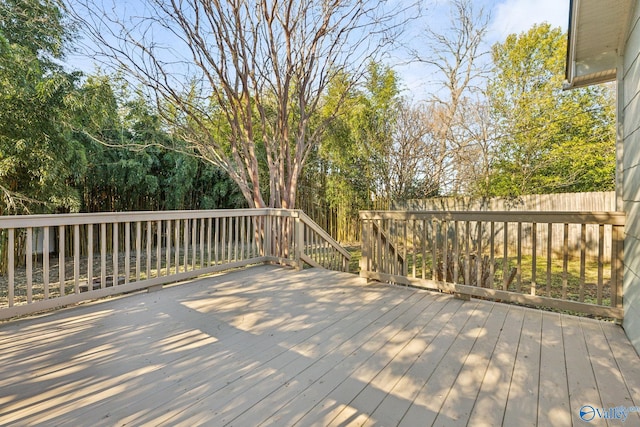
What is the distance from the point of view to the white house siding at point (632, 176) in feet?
6.61

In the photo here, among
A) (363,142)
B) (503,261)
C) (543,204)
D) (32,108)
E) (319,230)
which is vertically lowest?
(503,261)

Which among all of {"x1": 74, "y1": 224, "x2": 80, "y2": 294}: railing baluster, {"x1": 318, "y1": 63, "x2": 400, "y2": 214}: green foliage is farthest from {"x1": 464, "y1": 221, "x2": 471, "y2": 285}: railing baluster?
{"x1": 318, "y1": 63, "x2": 400, "y2": 214}: green foliage

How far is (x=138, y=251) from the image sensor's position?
9.62 feet

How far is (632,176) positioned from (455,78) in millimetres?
8220

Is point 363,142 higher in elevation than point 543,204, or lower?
higher

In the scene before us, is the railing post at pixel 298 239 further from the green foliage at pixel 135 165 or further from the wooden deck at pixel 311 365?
the green foliage at pixel 135 165

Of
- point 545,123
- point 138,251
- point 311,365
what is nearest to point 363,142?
point 545,123

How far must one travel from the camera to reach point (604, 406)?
142 centimetres

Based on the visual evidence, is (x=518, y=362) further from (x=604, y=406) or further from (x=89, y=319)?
(x=89, y=319)

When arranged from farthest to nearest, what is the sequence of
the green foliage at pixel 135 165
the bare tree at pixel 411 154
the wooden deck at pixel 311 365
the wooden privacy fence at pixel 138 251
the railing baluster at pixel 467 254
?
the bare tree at pixel 411 154 < the green foliage at pixel 135 165 < the railing baluster at pixel 467 254 < the wooden privacy fence at pixel 138 251 < the wooden deck at pixel 311 365

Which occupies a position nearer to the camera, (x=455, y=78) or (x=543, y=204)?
(x=543, y=204)

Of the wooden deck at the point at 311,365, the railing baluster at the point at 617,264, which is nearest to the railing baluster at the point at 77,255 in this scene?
the wooden deck at the point at 311,365

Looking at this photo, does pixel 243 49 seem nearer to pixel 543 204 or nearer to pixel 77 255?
pixel 77 255

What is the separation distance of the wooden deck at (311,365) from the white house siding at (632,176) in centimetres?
21
